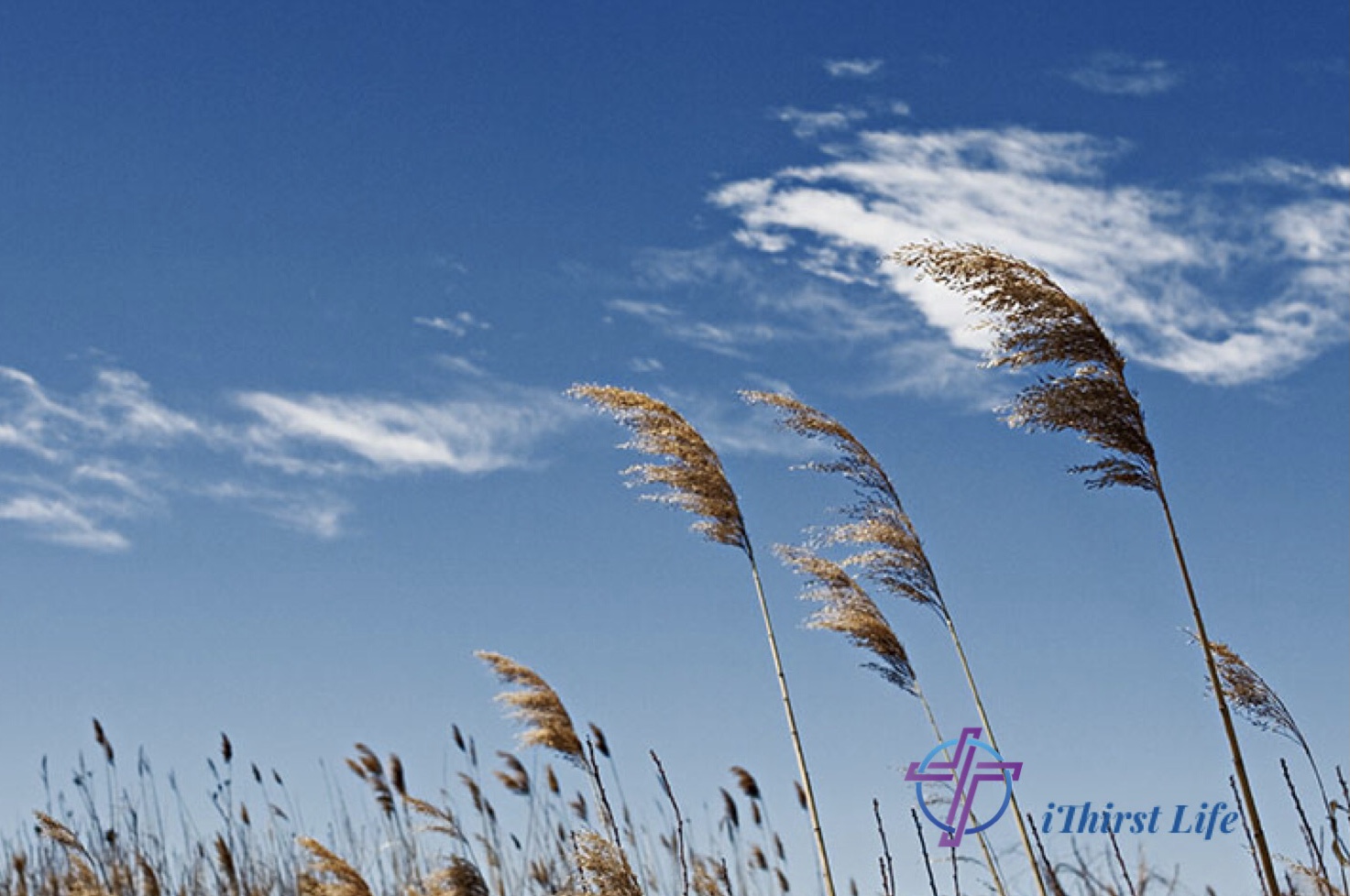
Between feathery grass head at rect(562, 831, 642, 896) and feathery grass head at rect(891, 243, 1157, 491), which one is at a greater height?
feathery grass head at rect(891, 243, 1157, 491)

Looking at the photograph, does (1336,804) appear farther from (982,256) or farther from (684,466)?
(684,466)

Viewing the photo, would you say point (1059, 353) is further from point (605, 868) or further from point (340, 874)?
point (340, 874)

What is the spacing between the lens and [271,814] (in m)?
11.0

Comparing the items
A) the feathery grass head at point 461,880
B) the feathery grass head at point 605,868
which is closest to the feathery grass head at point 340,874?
the feathery grass head at point 461,880

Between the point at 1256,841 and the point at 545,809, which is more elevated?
the point at 545,809

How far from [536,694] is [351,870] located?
1483 mm

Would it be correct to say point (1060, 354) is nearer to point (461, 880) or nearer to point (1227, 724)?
point (1227, 724)

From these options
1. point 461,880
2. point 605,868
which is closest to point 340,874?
point 461,880

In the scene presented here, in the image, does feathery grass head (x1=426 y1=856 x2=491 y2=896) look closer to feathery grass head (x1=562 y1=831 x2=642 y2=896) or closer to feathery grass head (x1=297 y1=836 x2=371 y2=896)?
feathery grass head (x1=297 y1=836 x2=371 y2=896)

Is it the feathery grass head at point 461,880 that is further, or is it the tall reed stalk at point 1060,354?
the feathery grass head at point 461,880

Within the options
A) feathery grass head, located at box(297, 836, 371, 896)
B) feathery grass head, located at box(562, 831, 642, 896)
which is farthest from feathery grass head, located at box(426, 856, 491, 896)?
feathery grass head, located at box(562, 831, 642, 896)

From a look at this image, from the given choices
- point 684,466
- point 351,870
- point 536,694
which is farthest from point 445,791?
point 684,466

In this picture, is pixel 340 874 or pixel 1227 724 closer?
pixel 1227 724

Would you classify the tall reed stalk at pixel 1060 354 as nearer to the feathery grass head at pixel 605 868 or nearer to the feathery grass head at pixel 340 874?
the feathery grass head at pixel 605 868
